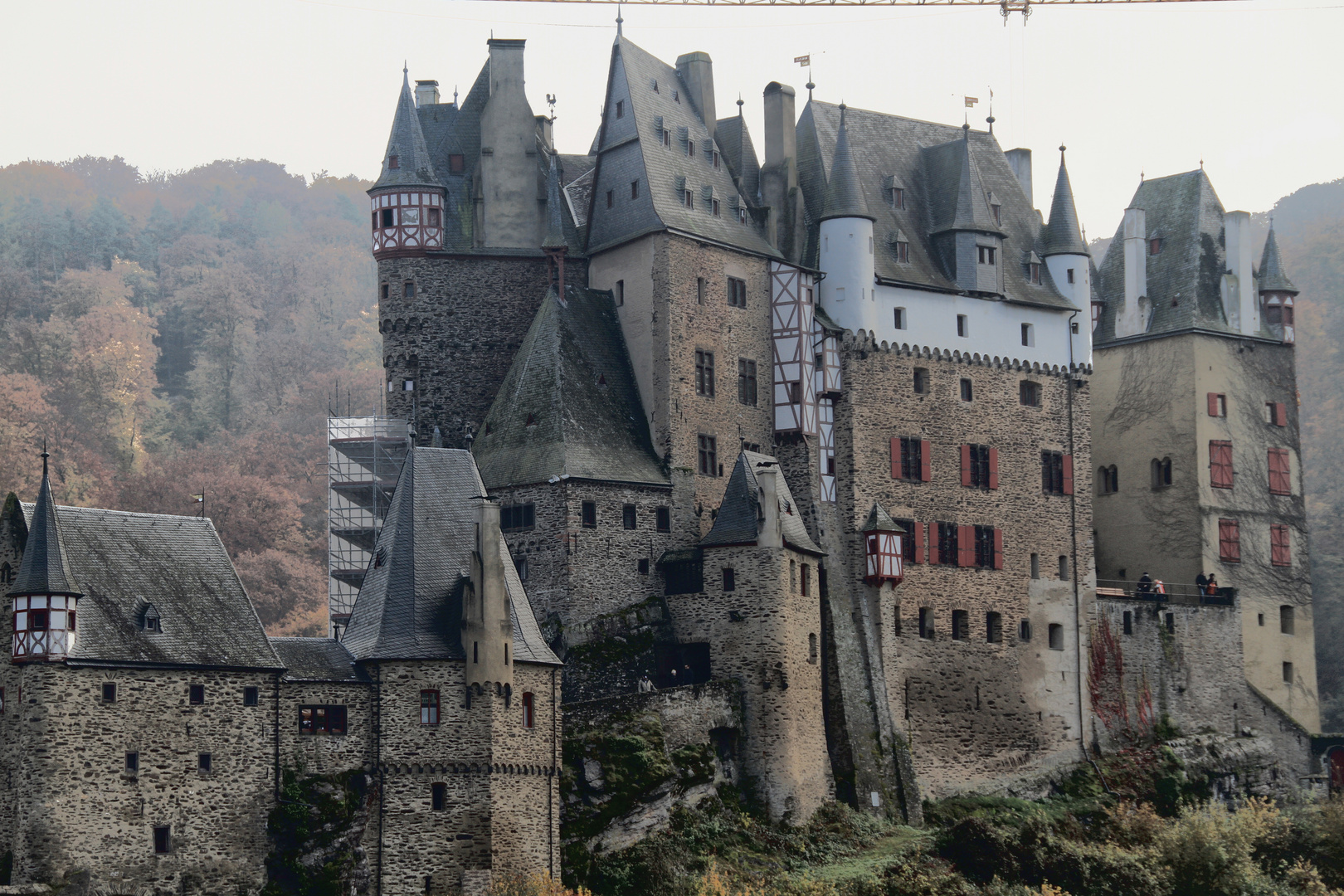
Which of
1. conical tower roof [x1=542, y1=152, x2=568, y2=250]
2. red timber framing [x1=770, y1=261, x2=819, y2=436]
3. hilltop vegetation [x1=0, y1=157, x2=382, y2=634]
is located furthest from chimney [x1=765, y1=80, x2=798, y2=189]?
hilltop vegetation [x1=0, y1=157, x2=382, y2=634]

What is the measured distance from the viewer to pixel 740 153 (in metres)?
65.2

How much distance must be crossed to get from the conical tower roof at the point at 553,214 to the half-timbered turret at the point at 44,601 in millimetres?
19939

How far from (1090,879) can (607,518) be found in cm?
1637

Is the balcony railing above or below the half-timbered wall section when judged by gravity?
below

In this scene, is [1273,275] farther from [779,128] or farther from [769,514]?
[769,514]

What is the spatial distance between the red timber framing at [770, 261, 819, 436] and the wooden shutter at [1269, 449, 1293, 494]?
20.1 meters

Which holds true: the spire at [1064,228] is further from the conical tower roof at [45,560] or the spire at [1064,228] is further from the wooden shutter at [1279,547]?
the conical tower roof at [45,560]

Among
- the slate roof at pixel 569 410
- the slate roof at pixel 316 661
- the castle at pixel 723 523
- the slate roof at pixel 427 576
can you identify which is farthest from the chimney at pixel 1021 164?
the slate roof at pixel 316 661

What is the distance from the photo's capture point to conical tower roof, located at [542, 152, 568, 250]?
199 feet

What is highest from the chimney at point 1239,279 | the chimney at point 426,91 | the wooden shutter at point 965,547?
the chimney at point 426,91

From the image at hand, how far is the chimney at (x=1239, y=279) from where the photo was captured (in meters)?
→ 72.5

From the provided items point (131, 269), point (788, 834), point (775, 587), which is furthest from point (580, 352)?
point (131, 269)

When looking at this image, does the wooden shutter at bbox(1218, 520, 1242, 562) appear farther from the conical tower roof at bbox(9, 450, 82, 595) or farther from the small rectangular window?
the conical tower roof at bbox(9, 450, 82, 595)

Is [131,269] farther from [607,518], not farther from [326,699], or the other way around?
[326,699]
